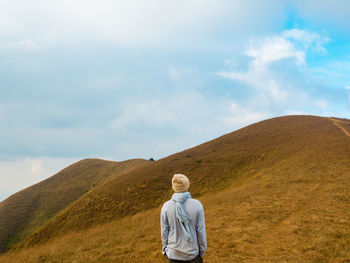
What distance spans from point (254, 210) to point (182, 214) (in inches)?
617

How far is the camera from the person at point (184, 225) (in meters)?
4.82

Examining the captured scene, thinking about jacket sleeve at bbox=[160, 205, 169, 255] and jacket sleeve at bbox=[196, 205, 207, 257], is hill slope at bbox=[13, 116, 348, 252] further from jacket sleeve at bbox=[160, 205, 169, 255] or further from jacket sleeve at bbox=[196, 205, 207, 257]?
jacket sleeve at bbox=[196, 205, 207, 257]

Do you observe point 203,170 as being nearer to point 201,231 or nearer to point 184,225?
point 201,231

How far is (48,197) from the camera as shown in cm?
5703

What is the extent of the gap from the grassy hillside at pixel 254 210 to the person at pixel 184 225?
278 inches

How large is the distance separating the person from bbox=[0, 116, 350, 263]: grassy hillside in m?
7.06

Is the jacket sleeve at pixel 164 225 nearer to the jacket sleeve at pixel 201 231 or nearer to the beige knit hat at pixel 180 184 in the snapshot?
the beige knit hat at pixel 180 184

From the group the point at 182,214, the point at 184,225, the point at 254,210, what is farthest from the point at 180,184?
the point at 254,210

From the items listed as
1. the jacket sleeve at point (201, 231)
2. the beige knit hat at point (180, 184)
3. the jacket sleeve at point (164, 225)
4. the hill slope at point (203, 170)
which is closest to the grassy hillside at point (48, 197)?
the hill slope at point (203, 170)

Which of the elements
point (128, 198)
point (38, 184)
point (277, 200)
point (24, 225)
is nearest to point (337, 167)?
point (277, 200)

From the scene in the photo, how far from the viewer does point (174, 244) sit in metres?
5.01

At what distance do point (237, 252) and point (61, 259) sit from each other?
1165cm

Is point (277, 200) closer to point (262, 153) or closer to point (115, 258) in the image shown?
point (115, 258)

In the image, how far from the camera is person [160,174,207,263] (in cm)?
482
